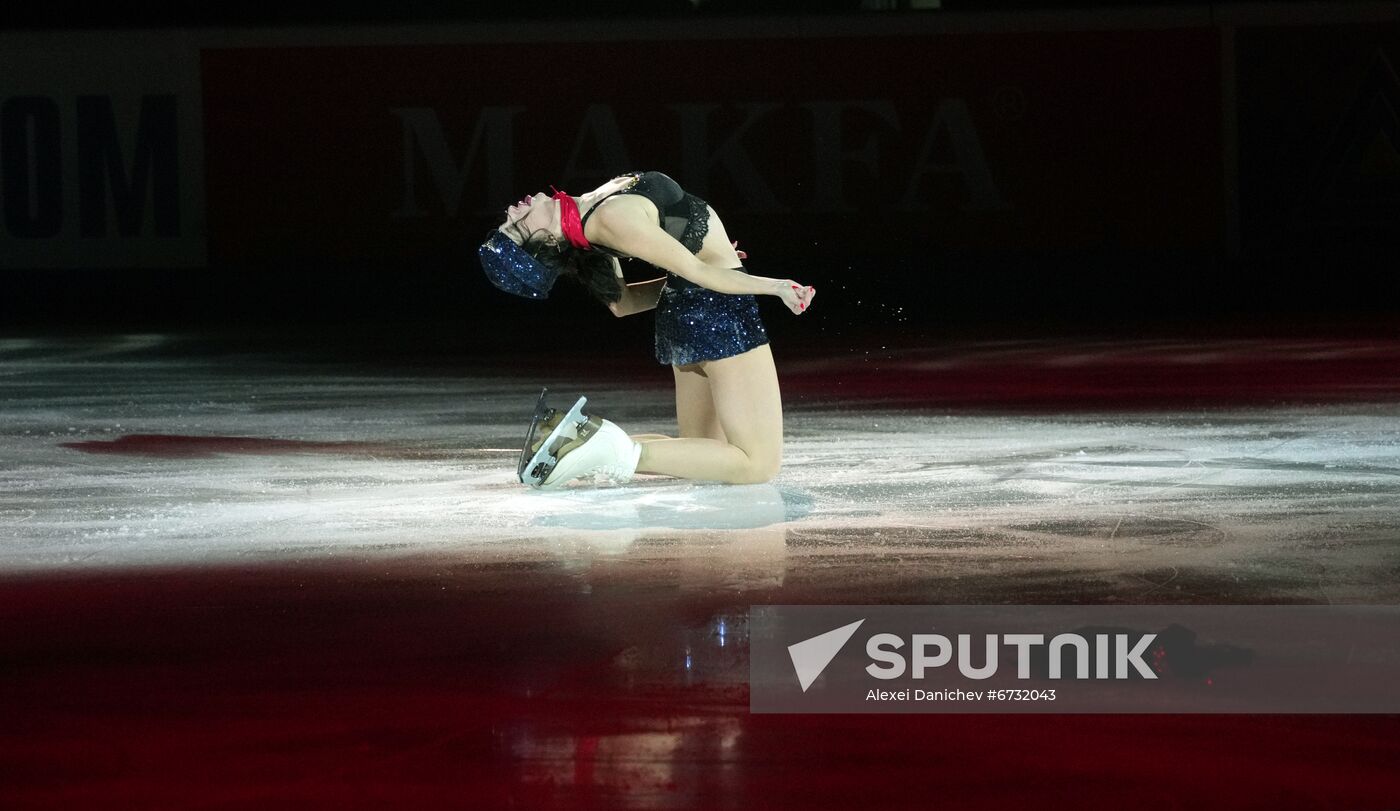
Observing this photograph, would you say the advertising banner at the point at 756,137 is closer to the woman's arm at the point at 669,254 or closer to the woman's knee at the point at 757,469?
the woman's knee at the point at 757,469

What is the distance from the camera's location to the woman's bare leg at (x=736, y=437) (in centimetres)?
531

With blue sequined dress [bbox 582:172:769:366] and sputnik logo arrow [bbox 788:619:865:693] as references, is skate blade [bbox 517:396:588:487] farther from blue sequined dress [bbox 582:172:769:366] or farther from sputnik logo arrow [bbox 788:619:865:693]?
sputnik logo arrow [bbox 788:619:865:693]

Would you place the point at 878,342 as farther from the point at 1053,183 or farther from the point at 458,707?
the point at 458,707

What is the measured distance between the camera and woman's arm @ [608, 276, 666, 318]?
5.59 meters

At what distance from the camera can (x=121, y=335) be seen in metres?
11.6

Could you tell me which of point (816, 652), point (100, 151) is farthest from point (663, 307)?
point (100, 151)

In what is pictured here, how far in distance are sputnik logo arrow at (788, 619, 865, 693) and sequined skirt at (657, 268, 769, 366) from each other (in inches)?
66.3

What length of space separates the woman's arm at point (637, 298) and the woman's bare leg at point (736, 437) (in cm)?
32

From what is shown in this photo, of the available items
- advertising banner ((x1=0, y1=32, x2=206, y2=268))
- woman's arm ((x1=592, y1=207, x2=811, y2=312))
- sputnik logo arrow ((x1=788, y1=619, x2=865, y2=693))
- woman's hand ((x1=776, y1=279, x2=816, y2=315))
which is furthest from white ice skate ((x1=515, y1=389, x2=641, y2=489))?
advertising banner ((x1=0, y1=32, x2=206, y2=268))

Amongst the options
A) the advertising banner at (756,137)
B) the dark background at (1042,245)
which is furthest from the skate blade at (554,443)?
the advertising banner at (756,137)

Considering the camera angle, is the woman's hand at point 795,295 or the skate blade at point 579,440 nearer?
the woman's hand at point 795,295

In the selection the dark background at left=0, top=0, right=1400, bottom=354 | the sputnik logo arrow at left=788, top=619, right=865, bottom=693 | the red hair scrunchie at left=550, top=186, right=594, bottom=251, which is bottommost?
the sputnik logo arrow at left=788, top=619, right=865, bottom=693

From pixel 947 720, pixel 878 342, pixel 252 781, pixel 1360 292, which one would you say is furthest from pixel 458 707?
pixel 1360 292

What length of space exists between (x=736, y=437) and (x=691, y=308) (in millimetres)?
387
